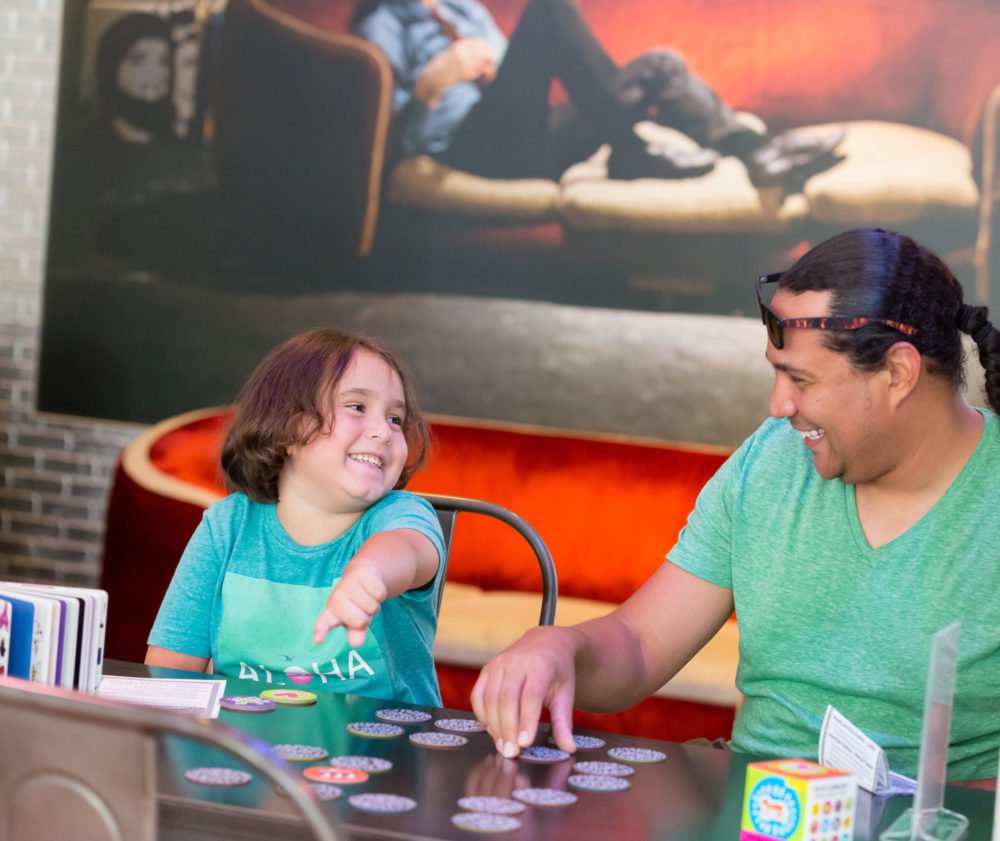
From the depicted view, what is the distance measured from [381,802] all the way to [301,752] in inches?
5.9

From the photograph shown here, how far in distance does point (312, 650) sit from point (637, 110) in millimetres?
2903

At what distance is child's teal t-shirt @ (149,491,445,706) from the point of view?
5.07 ft

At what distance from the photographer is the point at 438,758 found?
1.10m

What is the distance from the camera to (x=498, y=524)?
12.4 feet

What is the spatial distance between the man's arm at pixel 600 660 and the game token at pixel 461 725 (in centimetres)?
2

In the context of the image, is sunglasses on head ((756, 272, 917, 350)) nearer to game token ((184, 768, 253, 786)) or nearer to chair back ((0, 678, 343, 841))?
game token ((184, 768, 253, 786))

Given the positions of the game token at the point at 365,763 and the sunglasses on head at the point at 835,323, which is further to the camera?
the sunglasses on head at the point at 835,323

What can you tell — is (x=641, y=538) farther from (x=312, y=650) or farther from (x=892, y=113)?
(x=312, y=650)

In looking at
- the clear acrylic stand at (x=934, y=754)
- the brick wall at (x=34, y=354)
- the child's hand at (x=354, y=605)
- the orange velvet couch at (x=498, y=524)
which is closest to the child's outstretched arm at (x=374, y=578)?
the child's hand at (x=354, y=605)

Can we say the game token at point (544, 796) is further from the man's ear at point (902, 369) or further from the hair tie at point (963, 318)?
the hair tie at point (963, 318)

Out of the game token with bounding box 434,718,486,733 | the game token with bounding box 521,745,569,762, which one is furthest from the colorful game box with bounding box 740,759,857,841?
the game token with bounding box 434,718,486,733

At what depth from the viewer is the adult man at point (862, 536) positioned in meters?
1.45

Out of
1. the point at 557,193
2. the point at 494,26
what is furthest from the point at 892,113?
the point at 494,26

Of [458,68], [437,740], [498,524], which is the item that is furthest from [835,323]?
[458,68]
